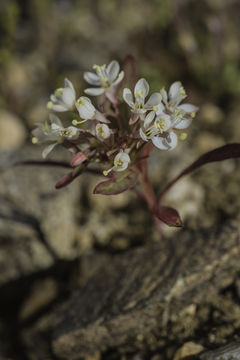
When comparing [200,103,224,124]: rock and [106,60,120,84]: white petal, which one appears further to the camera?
[200,103,224,124]: rock

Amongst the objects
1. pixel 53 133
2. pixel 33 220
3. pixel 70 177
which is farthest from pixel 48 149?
pixel 33 220

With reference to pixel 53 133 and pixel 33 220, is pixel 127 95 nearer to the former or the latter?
pixel 53 133

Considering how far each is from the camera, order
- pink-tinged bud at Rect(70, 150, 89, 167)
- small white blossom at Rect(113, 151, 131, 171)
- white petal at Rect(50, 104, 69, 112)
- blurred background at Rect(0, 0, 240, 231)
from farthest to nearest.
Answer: blurred background at Rect(0, 0, 240, 231) → white petal at Rect(50, 104, 69, 112) → pink-tinged bud at Rect(70, 150, 89, 167) → small white blossom at Rect(113, 151, 131, 171)

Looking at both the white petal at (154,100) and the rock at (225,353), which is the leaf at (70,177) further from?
the rock at (225,353)

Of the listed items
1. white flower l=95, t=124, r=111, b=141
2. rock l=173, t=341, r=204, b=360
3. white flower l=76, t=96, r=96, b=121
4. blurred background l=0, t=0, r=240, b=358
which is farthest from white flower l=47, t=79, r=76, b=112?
rock l=173, t=341, r=204, b=360

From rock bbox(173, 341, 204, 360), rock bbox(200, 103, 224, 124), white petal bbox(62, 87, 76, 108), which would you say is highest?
white petal bbox(62, 87, 76, 108)

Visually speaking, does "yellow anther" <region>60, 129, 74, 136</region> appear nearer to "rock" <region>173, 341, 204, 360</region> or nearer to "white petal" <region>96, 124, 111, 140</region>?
"white petal" <region>96, 124, 111, 140</region>
